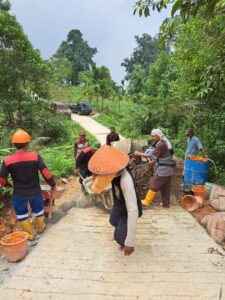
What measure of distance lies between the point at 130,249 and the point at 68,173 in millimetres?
6043

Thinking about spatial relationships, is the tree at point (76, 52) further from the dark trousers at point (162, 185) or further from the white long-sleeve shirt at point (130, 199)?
the white long-sleeve shirt at point (130, 199)

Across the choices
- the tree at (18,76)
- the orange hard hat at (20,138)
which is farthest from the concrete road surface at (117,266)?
the tree at (18,76)

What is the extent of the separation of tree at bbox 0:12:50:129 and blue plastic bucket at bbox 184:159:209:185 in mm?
Result: 9843

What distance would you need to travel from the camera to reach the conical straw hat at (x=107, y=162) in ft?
11.3

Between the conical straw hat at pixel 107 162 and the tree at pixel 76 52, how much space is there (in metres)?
53.6

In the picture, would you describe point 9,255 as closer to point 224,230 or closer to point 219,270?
point 219,270

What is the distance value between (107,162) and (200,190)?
3.72m

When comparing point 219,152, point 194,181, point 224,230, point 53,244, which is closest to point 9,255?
point 53,244

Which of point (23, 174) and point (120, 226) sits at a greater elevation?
point (23, 174)

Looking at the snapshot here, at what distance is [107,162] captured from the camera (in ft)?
11.5

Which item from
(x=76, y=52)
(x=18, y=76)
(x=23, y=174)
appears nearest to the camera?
(x=23, y=174)

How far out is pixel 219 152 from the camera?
8539 mm

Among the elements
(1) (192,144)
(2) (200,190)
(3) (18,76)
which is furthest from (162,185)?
(3) (18,76)

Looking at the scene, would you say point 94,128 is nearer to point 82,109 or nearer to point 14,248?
point 82,109
